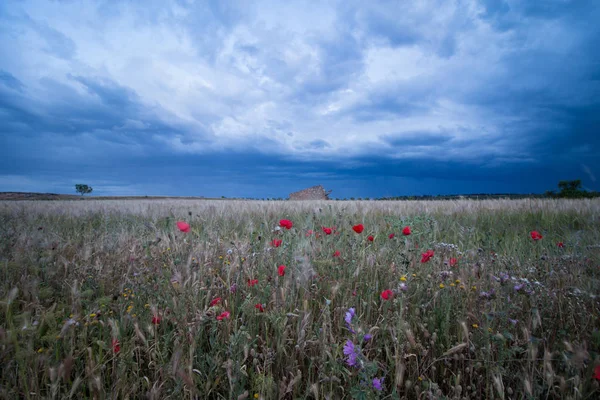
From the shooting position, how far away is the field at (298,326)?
157 centimetres

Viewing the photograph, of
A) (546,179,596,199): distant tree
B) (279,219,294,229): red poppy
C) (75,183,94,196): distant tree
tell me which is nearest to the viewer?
(279,219,294,229): red poppy

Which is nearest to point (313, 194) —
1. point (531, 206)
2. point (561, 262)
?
point (531, 206)

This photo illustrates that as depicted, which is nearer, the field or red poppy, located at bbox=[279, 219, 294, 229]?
the field

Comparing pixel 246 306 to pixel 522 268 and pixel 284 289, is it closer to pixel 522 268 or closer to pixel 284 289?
pixel 284 289

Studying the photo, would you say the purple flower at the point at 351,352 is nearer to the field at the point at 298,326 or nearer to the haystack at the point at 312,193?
the field at the point at 298,326

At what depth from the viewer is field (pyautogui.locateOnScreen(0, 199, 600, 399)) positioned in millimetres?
1574

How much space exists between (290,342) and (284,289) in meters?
0.39

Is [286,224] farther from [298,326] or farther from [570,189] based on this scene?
[570,189]

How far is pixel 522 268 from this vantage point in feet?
10.5

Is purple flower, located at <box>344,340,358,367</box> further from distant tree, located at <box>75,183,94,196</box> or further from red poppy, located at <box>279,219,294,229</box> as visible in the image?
distant tree, located at <box>75,183,94,196</box>

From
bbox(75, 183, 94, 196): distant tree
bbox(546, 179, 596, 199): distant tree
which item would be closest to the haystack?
bbox(546, 179, 596, 199): distant tree

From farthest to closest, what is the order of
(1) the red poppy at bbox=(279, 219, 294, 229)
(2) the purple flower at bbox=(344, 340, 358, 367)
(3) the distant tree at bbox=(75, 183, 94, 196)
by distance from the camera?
(3) the distant tree at bbox=(75, 183, 94, 196) < (1) the red poppy at bbox=(279, 219, 294, 229) < (2) the purple flower at bbox=(344, 340, 358, 367)

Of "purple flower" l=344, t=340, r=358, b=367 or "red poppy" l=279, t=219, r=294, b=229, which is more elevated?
"red poppy" l=279, t=219, r=294, b=229

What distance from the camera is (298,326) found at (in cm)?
190
